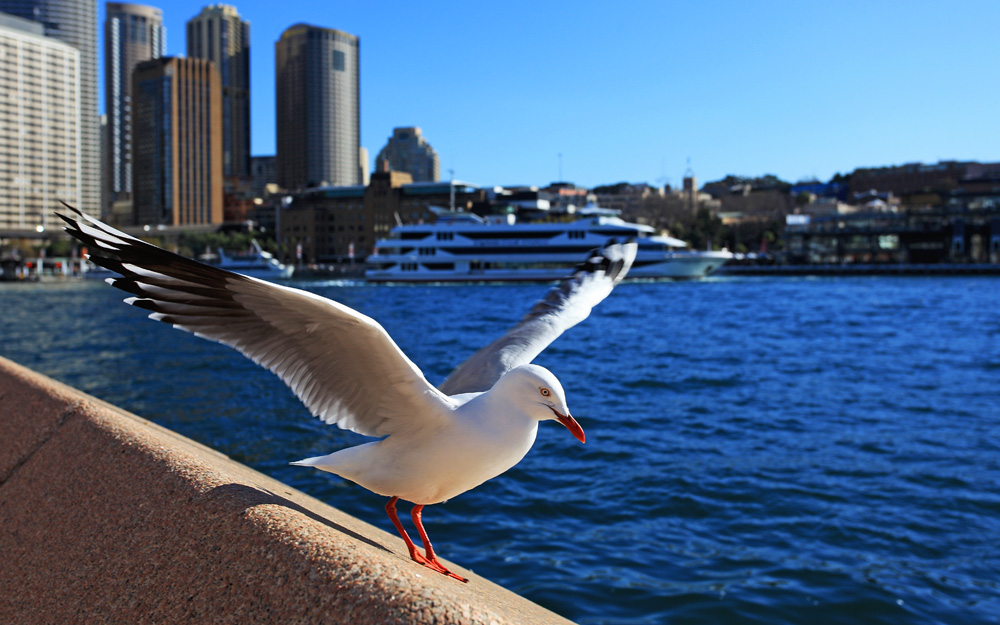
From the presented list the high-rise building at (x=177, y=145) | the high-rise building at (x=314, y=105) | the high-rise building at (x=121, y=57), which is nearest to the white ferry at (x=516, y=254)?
the high-rise building at (x=177, y=145)

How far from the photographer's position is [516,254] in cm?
5609

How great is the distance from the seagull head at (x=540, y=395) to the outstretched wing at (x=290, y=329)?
0.26 m

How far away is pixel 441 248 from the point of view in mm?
57000

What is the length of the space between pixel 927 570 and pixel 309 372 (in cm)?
427

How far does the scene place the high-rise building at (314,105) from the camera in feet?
512

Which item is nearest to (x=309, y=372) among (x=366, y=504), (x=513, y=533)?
(x=513, y=533)

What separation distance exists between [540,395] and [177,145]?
12980 cm

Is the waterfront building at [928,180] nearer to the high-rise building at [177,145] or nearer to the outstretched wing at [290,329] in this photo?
the high-rise building at [177,145]

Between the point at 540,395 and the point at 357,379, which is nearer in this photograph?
the point at 540,395

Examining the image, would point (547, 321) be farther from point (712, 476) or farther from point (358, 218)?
point (358, 218)

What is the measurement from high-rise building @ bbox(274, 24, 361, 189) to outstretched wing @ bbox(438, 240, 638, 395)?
6140 inches

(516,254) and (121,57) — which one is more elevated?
(121,57)

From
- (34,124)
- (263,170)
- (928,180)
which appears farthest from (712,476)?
(263,170)

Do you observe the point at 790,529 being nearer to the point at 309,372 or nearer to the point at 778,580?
the point at 778,580
